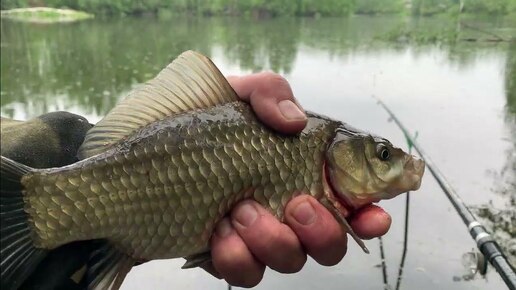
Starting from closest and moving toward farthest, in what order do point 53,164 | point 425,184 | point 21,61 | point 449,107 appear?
point 53,164 < point 425,184 < point 449,107 < point 21,61

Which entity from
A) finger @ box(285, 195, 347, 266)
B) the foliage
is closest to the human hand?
finger @ box(285, 195, 347, 266)

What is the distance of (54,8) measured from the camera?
57.0 m

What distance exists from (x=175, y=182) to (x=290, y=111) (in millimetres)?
395

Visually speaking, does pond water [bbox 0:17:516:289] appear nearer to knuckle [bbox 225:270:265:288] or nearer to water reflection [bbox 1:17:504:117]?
water reflection [bbox 1:17:504:117]

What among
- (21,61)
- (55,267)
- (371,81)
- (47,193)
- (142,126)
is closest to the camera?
(47,193)

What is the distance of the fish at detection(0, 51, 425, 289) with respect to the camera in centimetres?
130

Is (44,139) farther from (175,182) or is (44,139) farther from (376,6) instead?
(376,6)

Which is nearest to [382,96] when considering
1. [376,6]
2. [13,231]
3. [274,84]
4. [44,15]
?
[274,84]

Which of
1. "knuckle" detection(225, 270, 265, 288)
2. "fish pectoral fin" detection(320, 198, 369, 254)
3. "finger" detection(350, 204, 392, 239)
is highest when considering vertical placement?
"fish pectoral fin" detection(320, 198, 369, 254)

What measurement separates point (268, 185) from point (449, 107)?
10.6 m

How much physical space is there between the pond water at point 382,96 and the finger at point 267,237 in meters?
3.43

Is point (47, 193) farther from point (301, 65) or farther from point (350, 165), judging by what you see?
point (301, 65)

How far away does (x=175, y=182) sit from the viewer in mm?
1425

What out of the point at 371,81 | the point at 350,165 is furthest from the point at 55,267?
the point at 371,81
